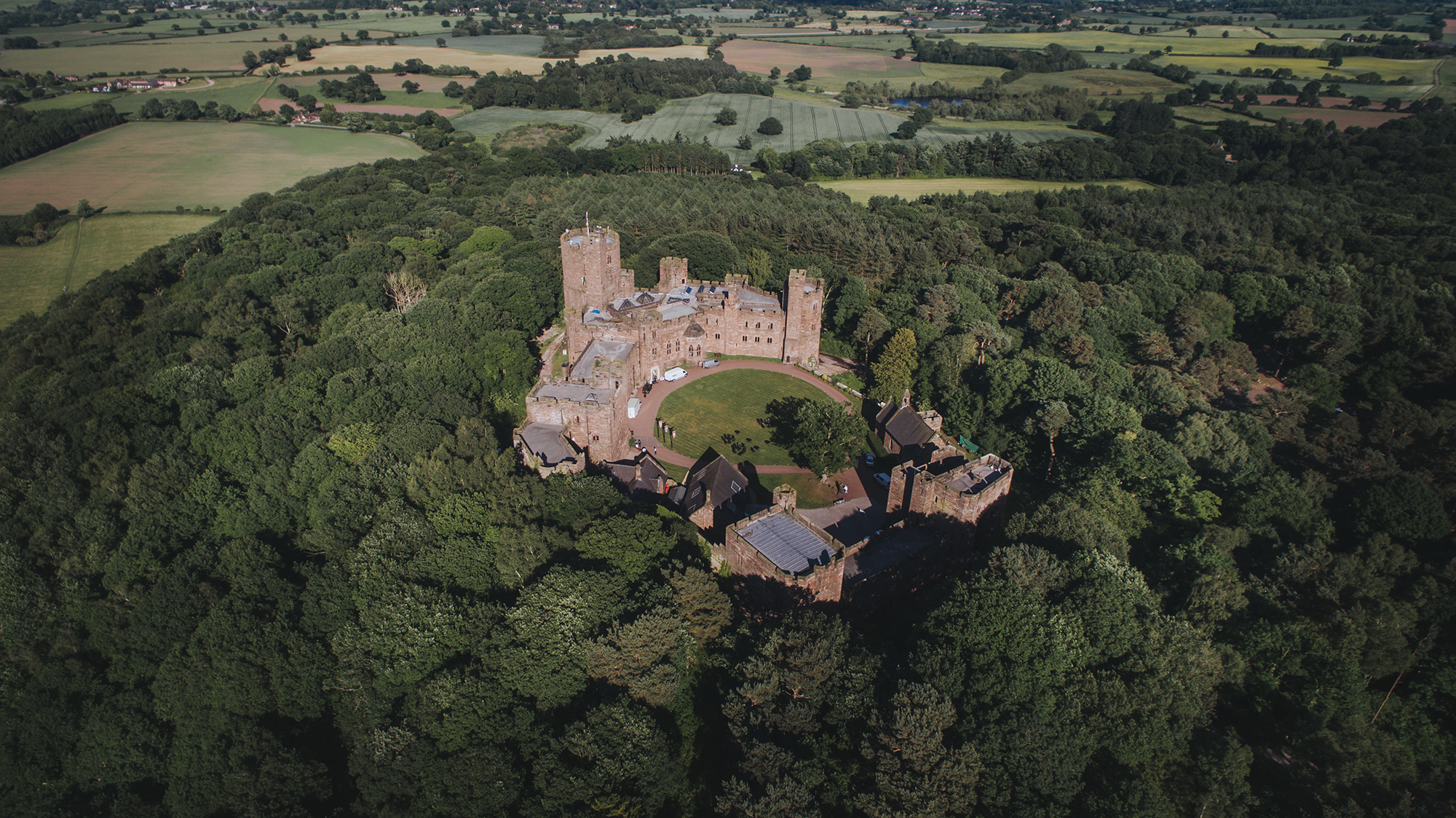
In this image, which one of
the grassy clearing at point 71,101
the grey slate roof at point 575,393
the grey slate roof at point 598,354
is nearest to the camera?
the grey slate roof at point 575,393

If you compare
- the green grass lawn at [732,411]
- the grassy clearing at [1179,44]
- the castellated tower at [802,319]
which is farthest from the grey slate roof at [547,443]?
the grassy clearing at [1179,44]

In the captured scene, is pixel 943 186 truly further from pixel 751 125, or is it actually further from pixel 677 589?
pixel 677 589

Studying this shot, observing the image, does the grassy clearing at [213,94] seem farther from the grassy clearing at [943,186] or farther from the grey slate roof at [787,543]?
the grey slate roof at [787,543]

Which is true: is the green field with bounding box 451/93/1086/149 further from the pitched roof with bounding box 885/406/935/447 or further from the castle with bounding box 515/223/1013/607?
the pitched roof with bounding box 885/406/935/447

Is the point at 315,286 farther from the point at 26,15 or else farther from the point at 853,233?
the point at 26,15

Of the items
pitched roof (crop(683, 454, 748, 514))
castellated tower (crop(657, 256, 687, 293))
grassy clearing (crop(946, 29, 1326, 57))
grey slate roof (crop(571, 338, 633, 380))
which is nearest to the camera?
pitched roof (crop(683, 454, 748, 514))

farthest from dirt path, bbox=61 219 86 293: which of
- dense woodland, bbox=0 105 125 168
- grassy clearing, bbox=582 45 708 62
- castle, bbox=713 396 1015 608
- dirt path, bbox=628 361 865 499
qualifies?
grassy clearing, bbox=582 45 708 62
